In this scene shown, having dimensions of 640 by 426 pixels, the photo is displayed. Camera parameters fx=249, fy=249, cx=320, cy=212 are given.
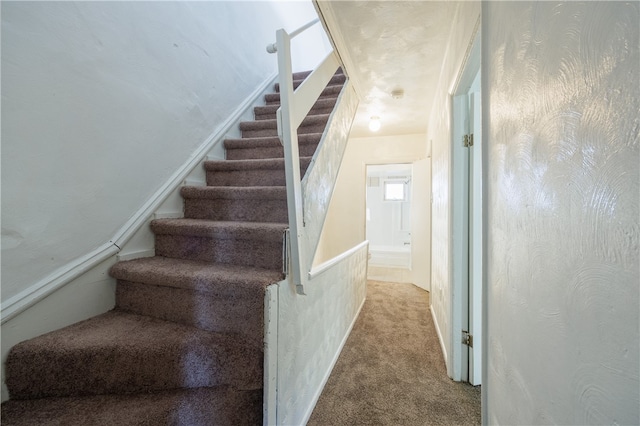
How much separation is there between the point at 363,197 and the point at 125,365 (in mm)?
3444

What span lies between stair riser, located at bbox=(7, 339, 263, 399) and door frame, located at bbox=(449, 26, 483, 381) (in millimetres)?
1356

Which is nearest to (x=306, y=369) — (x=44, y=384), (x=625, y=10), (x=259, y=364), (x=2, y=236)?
(x=259, y=364)

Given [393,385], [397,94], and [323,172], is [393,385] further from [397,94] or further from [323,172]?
[397,94]

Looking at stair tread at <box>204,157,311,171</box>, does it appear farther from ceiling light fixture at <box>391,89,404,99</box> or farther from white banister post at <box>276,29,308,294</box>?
ceiling light fixture at <box>391,89,404,99</box>

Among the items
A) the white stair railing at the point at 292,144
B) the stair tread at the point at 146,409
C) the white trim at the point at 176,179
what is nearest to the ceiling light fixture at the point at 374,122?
the white trim at the point at 176,179

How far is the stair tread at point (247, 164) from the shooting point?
5.37 ft

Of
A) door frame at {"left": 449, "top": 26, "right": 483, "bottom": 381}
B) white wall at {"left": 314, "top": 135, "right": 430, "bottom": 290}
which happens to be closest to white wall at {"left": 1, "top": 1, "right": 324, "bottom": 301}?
door frame at {"left": 449, "top": 26, "right": 483, "bottom": 381}

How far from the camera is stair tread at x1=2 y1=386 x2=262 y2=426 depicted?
2.60 ft

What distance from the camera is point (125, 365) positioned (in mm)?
907

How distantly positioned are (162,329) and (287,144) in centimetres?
92

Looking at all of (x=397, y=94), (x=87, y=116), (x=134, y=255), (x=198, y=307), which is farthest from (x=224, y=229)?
(x=397, y=94)

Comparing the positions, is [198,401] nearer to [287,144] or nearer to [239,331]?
[239,331]

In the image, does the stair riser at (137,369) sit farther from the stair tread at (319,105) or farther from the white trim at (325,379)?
the stair tread at (319,105)

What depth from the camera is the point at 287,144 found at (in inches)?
37.8
